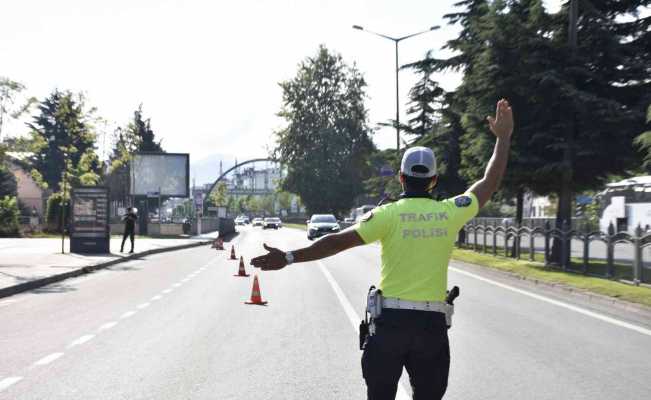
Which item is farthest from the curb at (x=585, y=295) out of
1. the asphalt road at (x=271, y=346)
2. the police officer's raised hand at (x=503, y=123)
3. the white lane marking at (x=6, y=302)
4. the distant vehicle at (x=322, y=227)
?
the distant vehicle at (x=322, y=227)

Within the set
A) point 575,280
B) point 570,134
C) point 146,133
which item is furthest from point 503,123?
point 146,133

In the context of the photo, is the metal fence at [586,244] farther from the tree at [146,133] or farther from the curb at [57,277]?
the tree at [146,133]

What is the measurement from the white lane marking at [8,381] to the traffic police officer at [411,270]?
13.7 ft

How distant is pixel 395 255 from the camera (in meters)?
3.96

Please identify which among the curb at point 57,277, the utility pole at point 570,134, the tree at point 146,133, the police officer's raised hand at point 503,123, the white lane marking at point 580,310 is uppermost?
the tree at point 146,133

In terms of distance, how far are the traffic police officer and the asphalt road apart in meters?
2.97

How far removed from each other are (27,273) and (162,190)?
42.4m

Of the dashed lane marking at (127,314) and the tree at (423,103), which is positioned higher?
the tree at (423,103)

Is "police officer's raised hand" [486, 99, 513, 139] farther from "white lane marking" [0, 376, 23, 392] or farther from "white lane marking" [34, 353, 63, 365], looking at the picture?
"white lane marking" [34, 353, 63, 365]

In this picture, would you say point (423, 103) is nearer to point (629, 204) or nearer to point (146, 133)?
point (629, 204)

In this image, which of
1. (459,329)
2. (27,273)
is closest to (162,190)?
(27,273)

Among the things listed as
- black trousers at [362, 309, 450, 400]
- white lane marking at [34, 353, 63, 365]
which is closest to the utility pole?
white lane marking at [34, 353, 63, 365]

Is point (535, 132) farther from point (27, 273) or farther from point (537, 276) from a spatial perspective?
point (27, 273)

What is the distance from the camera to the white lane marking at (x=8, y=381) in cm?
712
